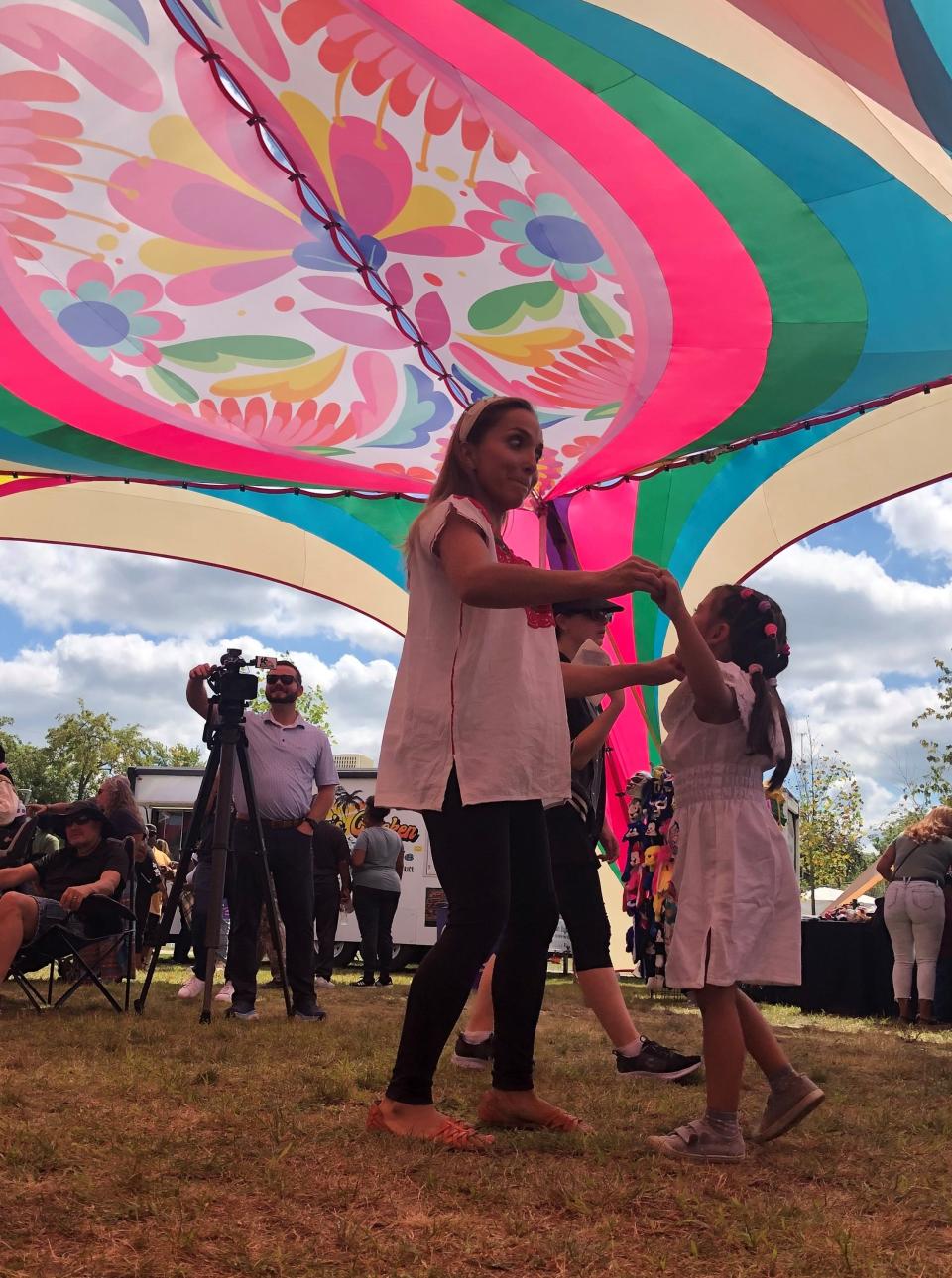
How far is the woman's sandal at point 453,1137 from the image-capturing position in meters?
2.45

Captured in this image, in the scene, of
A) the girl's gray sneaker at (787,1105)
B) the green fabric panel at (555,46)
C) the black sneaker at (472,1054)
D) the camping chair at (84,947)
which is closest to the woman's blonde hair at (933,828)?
the black sneaker at (472,1054)

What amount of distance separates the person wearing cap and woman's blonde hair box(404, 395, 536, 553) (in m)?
0.83

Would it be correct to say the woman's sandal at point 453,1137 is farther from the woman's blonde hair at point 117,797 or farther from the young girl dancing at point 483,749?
the woman's blonde hair at point 117,797

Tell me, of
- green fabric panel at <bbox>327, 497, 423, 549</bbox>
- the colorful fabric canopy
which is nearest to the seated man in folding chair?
the colorful fabric canopy

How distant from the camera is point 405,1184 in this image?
213cm

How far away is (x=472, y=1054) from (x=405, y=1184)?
194 centimetres

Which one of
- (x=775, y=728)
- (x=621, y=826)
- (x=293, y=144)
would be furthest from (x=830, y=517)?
(x=775, y=728)

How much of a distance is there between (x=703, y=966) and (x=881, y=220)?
12.7ft

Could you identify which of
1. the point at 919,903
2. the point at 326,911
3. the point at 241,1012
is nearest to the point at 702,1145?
the point at 241,1012

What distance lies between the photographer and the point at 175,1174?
2.17 m

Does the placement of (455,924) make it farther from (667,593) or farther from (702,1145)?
(667,593)

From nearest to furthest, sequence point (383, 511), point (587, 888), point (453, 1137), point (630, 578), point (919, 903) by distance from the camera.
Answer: point (630, 578) → point (453, 1137) → point (587, 888) → point (919, 903) → point (383, 511)

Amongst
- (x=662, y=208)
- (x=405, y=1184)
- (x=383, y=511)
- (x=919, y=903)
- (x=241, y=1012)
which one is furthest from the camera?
(x=383, y=511)

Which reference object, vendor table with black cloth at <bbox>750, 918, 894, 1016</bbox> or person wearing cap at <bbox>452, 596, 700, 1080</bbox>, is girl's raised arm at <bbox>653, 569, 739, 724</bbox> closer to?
person wearing cap at <bbox>452, 596, 700, 1080</bbox>
